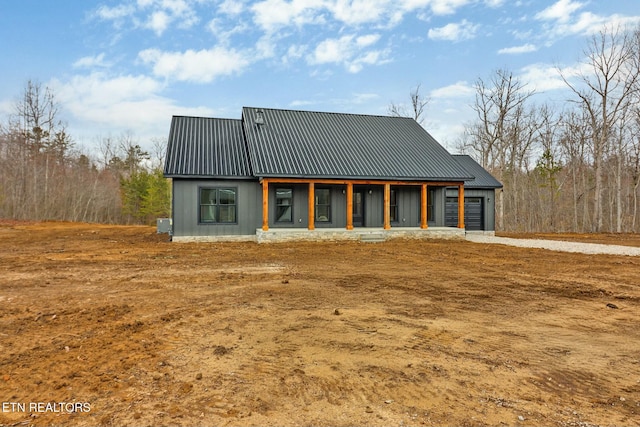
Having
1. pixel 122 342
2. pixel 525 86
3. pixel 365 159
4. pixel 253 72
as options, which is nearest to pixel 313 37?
pixel 253 72

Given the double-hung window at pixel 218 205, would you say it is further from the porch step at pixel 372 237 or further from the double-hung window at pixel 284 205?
the porch step at pixel 372 237

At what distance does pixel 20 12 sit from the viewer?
50.2 feet

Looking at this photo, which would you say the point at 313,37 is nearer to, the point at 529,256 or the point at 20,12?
the point at 20,12

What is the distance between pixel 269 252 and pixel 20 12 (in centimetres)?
1622

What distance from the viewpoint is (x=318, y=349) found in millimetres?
3441

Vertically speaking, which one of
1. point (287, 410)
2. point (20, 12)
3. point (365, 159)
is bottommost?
point (287, 410)

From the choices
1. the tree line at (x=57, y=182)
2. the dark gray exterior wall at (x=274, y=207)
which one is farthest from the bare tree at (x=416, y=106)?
the tree line at (x=57, y=182)

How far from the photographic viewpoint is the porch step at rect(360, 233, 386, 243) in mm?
13727

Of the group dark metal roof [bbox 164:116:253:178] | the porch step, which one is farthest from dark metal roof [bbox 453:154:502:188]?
dark metal roof [bbox 164:116:253:178]

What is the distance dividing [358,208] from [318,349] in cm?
1246

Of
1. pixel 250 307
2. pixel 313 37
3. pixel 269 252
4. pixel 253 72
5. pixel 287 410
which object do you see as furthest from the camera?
pixel 253 72

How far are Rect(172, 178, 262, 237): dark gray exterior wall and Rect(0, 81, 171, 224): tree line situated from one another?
2018cm

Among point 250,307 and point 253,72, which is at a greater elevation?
point 253,72

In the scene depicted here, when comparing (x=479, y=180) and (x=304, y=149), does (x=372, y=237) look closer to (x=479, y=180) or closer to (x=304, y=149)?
(x=304, y=149)
